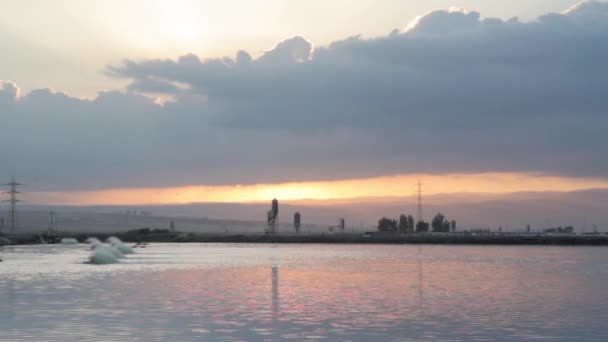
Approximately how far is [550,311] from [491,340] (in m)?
13.3

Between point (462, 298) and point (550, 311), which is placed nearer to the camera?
point (550, 311)

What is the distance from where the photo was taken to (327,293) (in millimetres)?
55406

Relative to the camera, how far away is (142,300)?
162 feet

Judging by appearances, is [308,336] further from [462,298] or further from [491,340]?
[462,298]

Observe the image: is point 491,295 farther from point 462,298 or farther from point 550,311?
point 550,311

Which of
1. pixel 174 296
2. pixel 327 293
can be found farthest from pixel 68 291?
pixel 327 293

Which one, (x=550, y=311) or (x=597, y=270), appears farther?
(x=597, y=270)

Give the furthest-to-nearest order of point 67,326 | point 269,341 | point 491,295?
point 491,295 < point 67,326 < point 269,341

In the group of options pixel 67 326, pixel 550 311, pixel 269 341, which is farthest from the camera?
pixel 550 311

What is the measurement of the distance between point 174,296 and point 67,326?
1556 cm

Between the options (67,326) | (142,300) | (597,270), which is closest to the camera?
(67,326)

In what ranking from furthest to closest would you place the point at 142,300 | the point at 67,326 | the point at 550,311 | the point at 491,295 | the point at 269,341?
the point at 491,295 → the point at 142,300 → the point at 550,311 → the point at 67,326 → the point at 269,341

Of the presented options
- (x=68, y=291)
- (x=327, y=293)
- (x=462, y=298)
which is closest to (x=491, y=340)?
(x=462, y=298)

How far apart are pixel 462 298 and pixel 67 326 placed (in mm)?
26789
